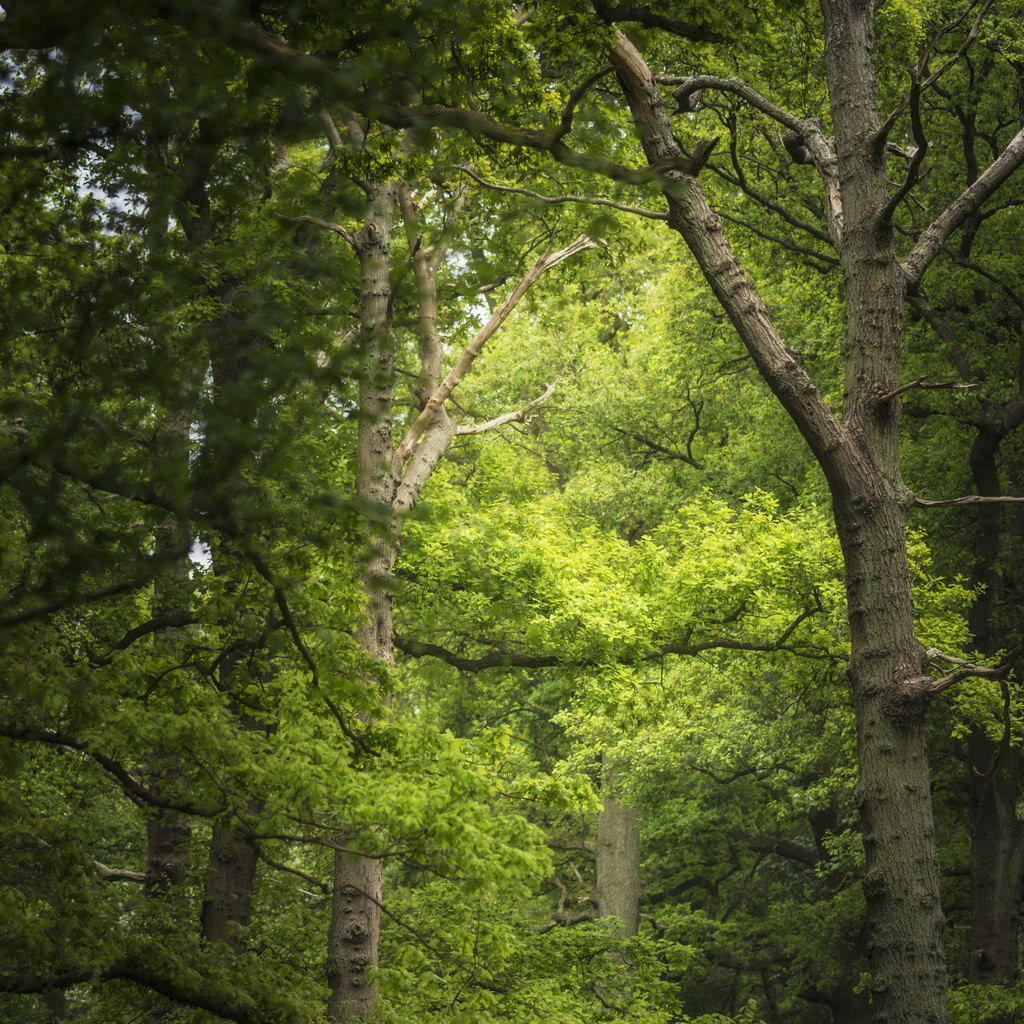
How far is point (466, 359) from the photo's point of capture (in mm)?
10820

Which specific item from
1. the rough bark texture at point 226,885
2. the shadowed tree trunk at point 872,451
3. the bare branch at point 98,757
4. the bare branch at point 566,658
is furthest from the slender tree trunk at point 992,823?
the bare branch at point 98,757

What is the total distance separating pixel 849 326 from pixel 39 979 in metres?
5.96

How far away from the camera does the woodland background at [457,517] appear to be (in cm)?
374

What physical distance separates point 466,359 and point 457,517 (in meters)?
2.02

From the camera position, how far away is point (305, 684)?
5680 mm

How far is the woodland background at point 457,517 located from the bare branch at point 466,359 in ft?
0.20

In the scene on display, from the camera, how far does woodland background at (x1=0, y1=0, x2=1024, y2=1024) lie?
3.74 meters

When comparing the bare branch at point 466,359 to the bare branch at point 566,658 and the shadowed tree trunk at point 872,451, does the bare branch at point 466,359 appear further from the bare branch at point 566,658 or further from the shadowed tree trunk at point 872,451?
the shadowed tree trunk at point 872,451

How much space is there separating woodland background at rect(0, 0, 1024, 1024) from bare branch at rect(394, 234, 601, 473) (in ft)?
0.20

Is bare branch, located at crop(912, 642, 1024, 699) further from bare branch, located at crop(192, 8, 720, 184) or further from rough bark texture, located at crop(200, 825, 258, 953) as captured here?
rough bark texture, located at crop(200, 825, 258, 953)

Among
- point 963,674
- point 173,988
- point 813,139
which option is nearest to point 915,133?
point 813,139

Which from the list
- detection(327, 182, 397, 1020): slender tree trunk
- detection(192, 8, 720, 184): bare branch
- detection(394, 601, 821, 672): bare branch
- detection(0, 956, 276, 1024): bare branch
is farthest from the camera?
detection(394, 601, 821, 672): bare branch

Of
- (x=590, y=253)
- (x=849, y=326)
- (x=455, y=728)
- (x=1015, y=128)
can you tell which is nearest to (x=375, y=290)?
(x=590, y=253)

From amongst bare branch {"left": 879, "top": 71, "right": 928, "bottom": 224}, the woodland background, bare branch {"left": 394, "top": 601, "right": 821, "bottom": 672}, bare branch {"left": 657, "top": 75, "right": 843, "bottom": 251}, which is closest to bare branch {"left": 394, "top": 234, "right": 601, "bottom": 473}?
the woodland background
